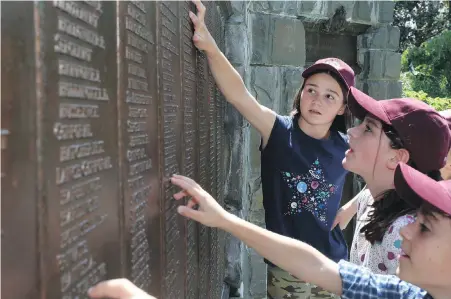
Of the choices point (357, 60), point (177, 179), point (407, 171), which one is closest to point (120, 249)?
point (177, 179)

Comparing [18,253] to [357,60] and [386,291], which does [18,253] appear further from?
[357,60]

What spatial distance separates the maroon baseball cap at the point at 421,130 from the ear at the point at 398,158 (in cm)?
3

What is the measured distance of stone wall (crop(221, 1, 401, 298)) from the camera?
377 centimetres

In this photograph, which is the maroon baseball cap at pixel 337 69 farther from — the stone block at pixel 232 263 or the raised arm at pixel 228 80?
the stone block at pixel 232 263

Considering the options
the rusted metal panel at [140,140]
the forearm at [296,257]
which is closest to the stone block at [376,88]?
the forearm at [296,257]

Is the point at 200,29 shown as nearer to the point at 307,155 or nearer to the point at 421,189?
the point at 307,155

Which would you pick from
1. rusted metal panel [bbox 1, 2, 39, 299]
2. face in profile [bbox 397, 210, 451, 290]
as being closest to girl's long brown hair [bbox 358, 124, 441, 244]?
face in profile [bbox 397, 210, 451, 290]

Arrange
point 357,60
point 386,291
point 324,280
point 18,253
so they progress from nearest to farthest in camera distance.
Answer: point 18,253 → point 386,291 → point 324,280 → point 357,60

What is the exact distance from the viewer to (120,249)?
44.8 inches

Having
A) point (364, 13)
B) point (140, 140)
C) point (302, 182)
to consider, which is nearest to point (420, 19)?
point (364, 13)

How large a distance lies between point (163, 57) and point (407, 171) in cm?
85

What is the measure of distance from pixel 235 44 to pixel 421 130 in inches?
75.1

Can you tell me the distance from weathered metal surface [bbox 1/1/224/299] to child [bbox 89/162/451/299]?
17 cm

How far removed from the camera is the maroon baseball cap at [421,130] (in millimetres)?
2031
